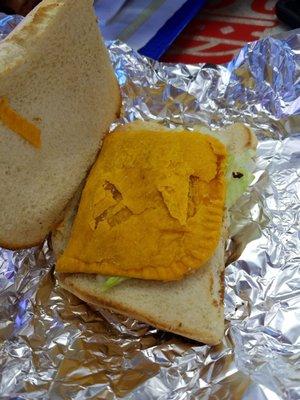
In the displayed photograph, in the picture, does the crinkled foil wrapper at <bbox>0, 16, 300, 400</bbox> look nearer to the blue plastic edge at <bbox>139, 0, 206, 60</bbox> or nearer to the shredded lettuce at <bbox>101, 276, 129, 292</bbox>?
the shredded lettuce at <bbox>101, 276, 129, 292</bbox>

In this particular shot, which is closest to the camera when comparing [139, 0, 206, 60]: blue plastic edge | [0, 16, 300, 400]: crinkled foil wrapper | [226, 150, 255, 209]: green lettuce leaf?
[0, 16, 300, 400]: crinkled foil wrapper

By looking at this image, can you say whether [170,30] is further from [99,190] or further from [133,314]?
[133,314]

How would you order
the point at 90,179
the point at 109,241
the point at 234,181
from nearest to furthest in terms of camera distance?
the point at 109,241 < the point at 90,179 < the point at 234,181

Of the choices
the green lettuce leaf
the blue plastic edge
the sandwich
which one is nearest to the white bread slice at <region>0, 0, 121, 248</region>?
the sandwich

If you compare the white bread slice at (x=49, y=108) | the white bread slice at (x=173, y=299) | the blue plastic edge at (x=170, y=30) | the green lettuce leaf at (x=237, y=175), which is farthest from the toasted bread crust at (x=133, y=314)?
the blue plastic edge at (x=170, y=30)

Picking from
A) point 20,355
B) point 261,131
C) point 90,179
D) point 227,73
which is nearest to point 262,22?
point 227,73

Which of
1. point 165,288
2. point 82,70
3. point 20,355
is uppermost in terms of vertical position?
point 82,70

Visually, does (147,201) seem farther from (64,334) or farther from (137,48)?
(137,48)
